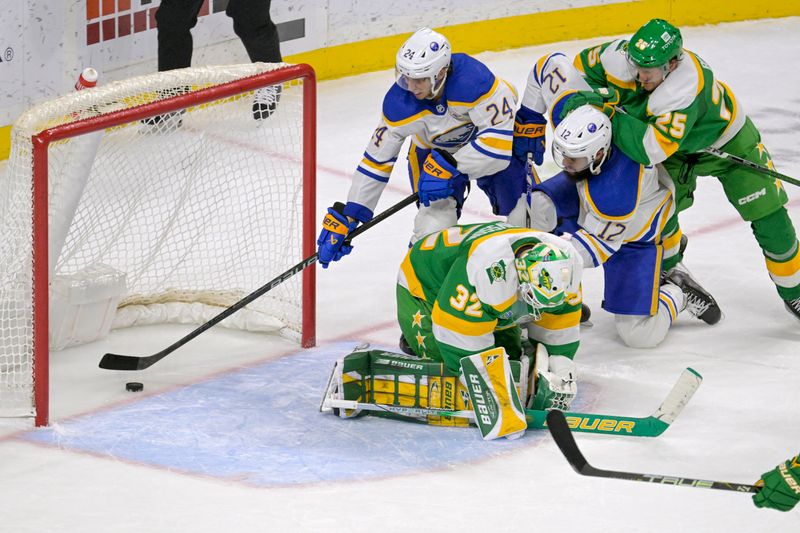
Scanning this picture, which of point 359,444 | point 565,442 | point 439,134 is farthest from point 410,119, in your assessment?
point 565,442

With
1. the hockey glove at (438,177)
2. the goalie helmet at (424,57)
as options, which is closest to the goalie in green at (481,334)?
the hockey glove at (438,177)

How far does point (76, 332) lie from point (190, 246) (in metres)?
0.51

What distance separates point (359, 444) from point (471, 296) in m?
0.54

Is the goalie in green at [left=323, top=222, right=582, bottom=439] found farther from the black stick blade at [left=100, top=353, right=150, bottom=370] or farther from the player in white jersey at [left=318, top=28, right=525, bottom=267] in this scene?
the black stick blade at [left=100, top=353, right=150, bottom=370]

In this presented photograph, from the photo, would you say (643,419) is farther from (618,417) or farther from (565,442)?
(565,442)

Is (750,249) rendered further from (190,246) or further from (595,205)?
(190,246)

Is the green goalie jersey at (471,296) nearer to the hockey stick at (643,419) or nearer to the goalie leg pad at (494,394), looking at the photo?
the goalie leg pad at (494,394)

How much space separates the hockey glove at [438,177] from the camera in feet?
16.0

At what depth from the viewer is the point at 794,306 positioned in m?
5.39

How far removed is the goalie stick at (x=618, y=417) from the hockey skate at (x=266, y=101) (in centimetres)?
126

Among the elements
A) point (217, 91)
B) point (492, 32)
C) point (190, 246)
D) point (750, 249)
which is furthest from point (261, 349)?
point (492, 32)

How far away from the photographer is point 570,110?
488 cm

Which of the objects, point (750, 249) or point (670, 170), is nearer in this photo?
point (670, 170)

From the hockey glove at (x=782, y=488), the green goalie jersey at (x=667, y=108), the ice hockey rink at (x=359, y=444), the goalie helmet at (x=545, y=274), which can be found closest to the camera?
the hockey glove at (x=782, y=488)
